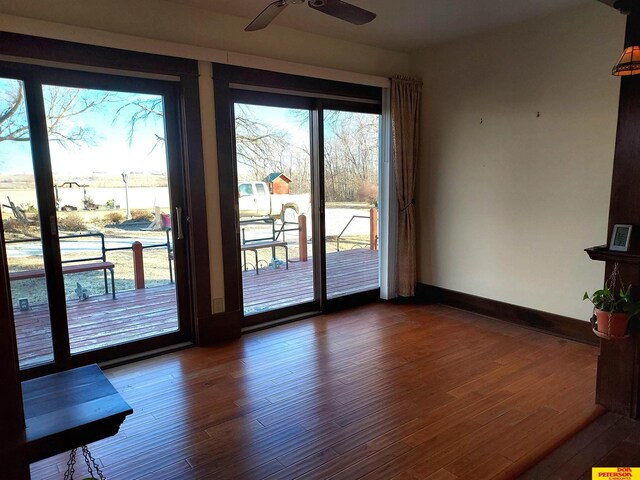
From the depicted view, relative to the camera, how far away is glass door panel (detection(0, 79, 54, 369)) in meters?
2.71

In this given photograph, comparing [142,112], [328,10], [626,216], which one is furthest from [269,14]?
[626,216]

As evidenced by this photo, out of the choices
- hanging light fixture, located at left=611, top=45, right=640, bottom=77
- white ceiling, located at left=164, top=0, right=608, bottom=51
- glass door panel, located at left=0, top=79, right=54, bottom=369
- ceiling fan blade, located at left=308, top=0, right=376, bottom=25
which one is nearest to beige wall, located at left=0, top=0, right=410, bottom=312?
white ceiling, located at left=164, top=0, right=608, bottom=51

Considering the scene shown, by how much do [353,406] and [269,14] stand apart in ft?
7.75

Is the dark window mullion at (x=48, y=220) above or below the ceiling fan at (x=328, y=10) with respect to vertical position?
below

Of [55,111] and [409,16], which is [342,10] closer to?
[409,16]

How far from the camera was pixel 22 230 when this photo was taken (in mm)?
2826

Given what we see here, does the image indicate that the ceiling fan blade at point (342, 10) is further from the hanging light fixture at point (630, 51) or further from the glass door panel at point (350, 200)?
the glass door panel at point (350, 200)

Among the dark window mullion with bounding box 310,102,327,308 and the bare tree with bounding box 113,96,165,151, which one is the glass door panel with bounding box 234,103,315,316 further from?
the bare tree with bounding box 113,96,165,151

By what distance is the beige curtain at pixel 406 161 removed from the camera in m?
4.35

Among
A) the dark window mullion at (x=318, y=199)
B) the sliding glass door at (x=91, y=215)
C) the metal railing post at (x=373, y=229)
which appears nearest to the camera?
the sliding glass door at (x=91, y=215)

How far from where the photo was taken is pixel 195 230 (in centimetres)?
341

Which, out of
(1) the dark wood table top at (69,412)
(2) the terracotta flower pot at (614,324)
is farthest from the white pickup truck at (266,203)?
(2) the terracotta flower pot at (614,324)

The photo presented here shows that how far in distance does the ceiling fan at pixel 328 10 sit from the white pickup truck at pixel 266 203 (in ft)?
5.27

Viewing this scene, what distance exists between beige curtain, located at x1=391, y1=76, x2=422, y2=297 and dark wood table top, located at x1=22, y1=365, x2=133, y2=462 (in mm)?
3486
